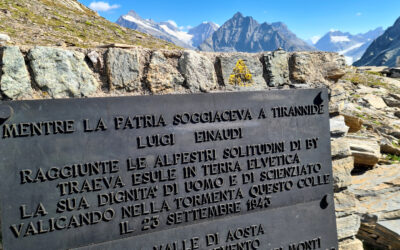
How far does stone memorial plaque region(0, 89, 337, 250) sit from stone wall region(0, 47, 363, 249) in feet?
0.77

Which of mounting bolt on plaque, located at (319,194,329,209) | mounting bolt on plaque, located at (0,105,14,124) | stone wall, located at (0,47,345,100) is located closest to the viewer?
mounting bolt on plaque, located at (0,105,14,124)

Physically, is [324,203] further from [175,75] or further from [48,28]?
[48,28]

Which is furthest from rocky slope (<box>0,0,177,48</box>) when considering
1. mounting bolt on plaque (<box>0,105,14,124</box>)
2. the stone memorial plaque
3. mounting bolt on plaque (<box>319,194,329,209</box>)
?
mounting bolt on plaque (<box>319,194,329,209</box>)

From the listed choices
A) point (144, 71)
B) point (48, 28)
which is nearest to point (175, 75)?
point (144, 71)

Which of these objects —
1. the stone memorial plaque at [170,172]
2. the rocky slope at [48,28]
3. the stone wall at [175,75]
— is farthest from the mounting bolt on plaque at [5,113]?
the rocky slope at [48,28]

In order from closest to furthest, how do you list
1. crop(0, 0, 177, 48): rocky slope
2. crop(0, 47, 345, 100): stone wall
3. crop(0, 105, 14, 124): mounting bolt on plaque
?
crop(0, 105, 14, 124): mounting bolt on plaque
crop(0, 47, 345, 100): stone wall
crop(0, 0, 177, 48): rocky slope

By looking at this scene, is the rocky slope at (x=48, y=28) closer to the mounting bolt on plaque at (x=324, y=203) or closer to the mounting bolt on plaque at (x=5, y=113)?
the mounting bolt on plaque at (x=5, y=113)

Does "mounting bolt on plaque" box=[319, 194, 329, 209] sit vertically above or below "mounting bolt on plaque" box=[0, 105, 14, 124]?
below

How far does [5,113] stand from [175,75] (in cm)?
159

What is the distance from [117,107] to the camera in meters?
2.75

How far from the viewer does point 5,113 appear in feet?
8.03

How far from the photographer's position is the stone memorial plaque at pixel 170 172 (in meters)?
2.52

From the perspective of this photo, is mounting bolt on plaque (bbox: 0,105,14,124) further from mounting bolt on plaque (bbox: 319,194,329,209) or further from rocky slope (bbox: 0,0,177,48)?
rocky slope (bbox: 0,0,177,48)

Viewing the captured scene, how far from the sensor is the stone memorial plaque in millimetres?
2518
